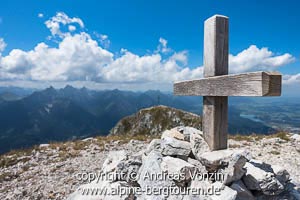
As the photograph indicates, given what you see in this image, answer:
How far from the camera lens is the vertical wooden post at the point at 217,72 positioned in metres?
4.27

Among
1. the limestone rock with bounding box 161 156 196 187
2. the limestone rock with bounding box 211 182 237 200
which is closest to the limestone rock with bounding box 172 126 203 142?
the limestone rock with bounding box 161 156 196 187

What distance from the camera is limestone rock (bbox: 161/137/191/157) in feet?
15.1

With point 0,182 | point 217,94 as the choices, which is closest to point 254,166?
point 217,94

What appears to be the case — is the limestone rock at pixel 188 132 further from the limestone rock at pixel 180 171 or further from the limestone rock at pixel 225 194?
the limestone rock at pixel 225 194

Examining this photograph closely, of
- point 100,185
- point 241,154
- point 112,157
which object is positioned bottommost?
point 100,185

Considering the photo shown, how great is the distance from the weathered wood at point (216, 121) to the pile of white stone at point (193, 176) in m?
0.21

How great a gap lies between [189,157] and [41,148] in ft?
35.4

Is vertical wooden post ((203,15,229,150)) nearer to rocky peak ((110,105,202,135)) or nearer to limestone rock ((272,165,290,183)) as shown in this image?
limestone rock ((272,165,290,183))

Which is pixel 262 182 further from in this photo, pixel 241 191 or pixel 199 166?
pixel 199 166

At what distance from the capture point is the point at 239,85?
341 cm

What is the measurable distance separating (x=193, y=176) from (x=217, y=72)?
2.18 m

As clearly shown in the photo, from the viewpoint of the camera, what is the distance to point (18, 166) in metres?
9.70

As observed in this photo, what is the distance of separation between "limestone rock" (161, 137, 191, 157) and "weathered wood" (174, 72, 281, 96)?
121 centimetres

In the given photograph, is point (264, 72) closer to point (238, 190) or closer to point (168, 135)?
point (238, 190)
